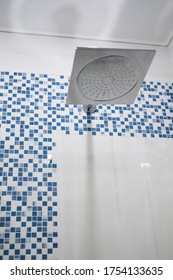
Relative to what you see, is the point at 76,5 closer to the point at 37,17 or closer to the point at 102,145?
the point at 37,17

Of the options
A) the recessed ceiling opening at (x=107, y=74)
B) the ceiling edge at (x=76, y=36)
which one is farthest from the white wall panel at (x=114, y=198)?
the ceiling edge at (x=76, y=36)

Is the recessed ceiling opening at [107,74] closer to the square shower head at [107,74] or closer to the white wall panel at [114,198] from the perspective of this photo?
the square shower head at [107,74]

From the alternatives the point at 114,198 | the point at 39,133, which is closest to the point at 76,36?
the point at 39,133

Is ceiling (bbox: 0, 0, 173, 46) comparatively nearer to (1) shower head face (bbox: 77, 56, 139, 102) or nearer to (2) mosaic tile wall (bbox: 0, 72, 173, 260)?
(2) mosaic tile wall (bbox: 0, 72, 173, 260)

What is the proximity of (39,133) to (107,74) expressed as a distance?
43cm

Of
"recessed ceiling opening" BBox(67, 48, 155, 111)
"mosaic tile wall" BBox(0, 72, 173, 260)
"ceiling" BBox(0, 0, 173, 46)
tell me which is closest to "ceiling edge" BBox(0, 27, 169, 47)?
"ceiling" BBox(0, 0, 173, 46)

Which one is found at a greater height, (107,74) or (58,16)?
(58,16)

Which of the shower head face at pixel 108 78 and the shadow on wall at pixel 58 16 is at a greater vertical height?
the shadow on wall at pixel 58 16

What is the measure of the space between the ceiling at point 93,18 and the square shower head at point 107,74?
491 millimetres

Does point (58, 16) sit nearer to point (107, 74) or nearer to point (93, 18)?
point (93, 18)

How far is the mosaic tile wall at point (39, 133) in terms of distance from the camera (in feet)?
3.58

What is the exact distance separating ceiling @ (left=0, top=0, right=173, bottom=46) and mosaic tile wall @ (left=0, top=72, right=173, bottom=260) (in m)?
0.26

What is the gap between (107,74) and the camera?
3.25 feet

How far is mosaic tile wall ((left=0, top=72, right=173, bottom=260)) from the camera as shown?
1.09m
